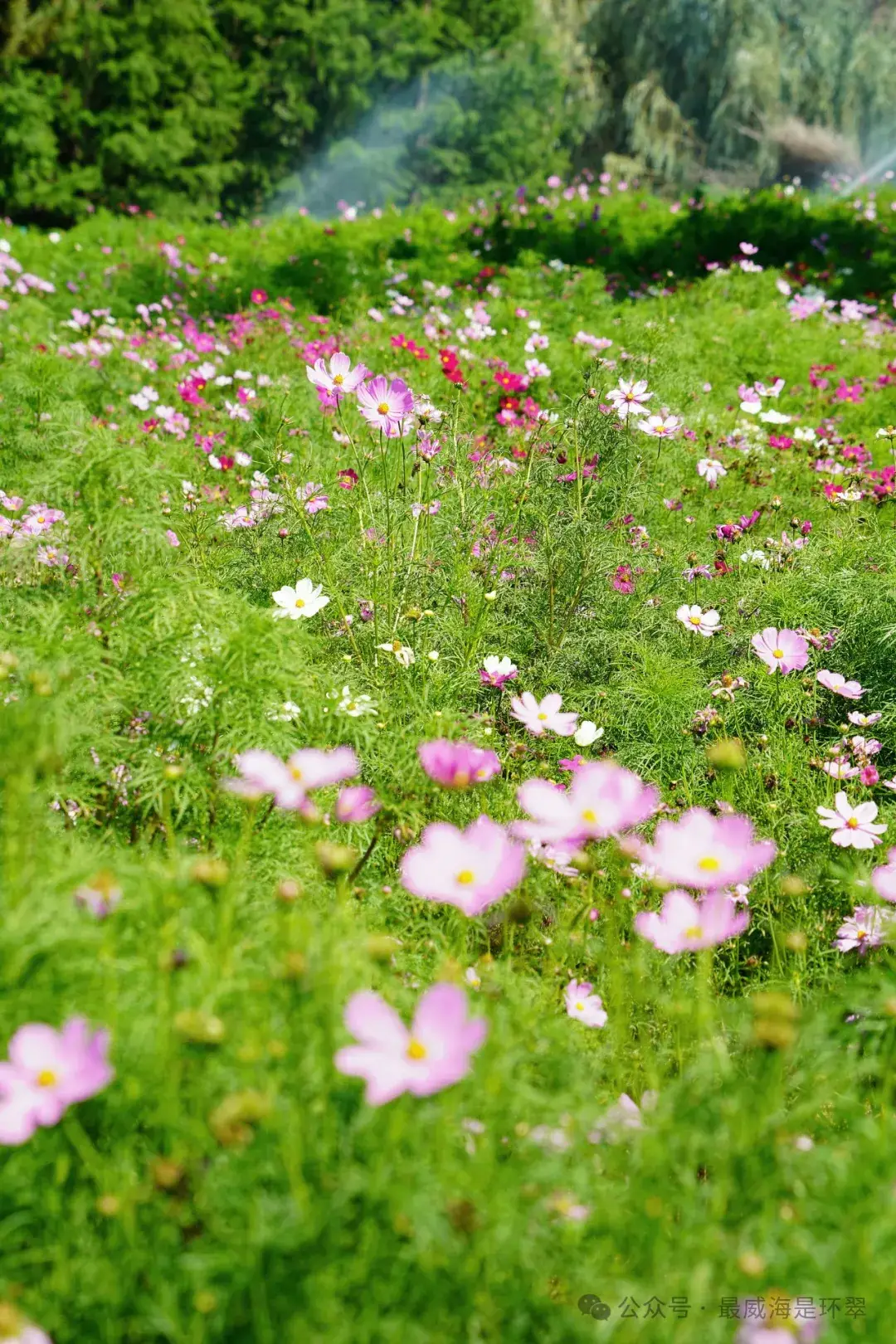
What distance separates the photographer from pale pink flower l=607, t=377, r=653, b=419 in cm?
255

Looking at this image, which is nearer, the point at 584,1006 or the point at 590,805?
the point at 590,805

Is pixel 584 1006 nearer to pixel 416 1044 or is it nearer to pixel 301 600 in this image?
pixel 416 1044

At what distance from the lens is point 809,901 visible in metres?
1.89

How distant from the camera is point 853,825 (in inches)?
70.1

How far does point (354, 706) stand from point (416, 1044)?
1045 mm

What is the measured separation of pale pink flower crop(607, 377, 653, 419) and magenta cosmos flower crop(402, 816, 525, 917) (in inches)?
70.2

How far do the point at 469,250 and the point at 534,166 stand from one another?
10.8m

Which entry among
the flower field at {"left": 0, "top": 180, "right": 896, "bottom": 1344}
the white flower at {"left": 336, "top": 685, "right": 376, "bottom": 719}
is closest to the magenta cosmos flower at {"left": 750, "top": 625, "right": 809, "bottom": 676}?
the flower field at {"left": 0, "top": 180, "right": 896, "bottom": 1344}

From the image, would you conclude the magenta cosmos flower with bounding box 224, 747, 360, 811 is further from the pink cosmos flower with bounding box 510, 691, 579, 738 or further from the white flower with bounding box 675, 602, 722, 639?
the white flower with bounding box 675, 602, 722, 639

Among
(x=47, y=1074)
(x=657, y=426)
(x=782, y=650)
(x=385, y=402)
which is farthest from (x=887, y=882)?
(x=657, y=426)

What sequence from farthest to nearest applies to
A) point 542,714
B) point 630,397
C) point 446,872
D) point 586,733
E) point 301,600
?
point 630,397 → point 301,600 → point 586,733 → point 542,714 → point 446,872

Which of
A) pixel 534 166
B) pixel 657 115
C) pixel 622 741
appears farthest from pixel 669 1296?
pixel 534 166

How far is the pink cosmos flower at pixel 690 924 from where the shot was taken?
99cm

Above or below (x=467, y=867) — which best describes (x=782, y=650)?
below
